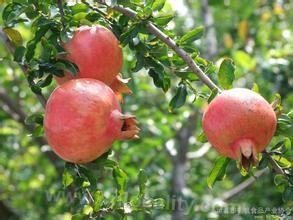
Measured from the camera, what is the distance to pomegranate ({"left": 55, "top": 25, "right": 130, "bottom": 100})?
1.27 metres

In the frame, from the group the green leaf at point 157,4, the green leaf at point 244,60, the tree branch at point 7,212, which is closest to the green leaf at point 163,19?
the green leaf at point 157,4

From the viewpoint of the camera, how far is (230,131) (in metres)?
1.13

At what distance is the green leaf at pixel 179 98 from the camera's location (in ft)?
4.87

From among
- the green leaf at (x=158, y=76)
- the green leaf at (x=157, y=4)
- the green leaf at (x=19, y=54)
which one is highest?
the green leaf at (x=157, y=4)

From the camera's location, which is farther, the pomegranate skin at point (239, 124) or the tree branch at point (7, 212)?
the tree branch at point (7, 212)

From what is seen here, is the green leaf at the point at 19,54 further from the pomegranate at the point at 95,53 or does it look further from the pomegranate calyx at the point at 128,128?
the pomegranate calyx at the point at 128,128

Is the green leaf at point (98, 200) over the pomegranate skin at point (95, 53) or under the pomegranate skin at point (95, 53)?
under

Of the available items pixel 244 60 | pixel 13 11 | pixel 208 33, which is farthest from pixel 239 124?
pixel 208 33

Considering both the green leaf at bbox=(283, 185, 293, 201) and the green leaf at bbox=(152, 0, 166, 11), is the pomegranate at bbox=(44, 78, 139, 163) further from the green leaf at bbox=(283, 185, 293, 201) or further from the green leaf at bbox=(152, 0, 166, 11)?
the green leaf at bbox=(283, 185, 293, 201)

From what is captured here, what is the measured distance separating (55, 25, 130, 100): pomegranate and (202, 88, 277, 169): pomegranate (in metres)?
0.27

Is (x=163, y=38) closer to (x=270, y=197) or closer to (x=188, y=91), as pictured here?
(x=188, y=91)

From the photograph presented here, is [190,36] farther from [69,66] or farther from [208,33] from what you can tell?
[208,33]

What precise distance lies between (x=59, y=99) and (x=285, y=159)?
1.96ft

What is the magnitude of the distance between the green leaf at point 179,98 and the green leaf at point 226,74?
0.13 meters
